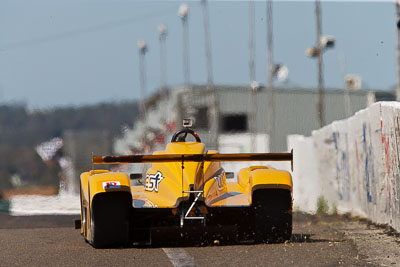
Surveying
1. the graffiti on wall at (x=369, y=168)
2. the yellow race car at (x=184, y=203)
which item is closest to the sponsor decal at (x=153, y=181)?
the yellow race car at (x=184, y=203)

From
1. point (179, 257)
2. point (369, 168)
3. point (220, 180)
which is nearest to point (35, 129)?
point (369, 168)

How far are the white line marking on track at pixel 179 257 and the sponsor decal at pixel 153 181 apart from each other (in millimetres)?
1196

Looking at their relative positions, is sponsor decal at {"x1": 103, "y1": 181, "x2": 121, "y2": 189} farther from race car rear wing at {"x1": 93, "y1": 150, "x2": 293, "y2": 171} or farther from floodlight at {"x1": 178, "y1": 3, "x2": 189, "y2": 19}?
floodlight at {"x1": 178, "y1": 3, "x2": 189, "y2": 19}

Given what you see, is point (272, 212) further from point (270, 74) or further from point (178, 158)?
point (270, 74)

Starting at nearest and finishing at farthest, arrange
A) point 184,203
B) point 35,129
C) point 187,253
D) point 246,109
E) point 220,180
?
point 187,253, point 184,203, point 220,180, point 35,129, point 246,109

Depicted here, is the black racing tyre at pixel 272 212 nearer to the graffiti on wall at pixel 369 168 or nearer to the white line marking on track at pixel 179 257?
the white line marking on track at pixel 179 257

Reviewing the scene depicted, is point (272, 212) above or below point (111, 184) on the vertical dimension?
below

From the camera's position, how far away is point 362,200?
17.2 meters

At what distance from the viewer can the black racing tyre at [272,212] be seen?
38.4ft

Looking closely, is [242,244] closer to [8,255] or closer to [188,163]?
[188,163]

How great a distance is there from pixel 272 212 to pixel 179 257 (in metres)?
1.88

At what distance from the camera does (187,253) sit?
10.7 m

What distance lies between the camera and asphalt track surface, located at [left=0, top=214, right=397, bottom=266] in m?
9.70

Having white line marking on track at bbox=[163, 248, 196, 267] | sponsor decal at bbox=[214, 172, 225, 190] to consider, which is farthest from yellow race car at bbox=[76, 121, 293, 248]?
white line marking on track at bbox=[163, 248, 196, 267]
